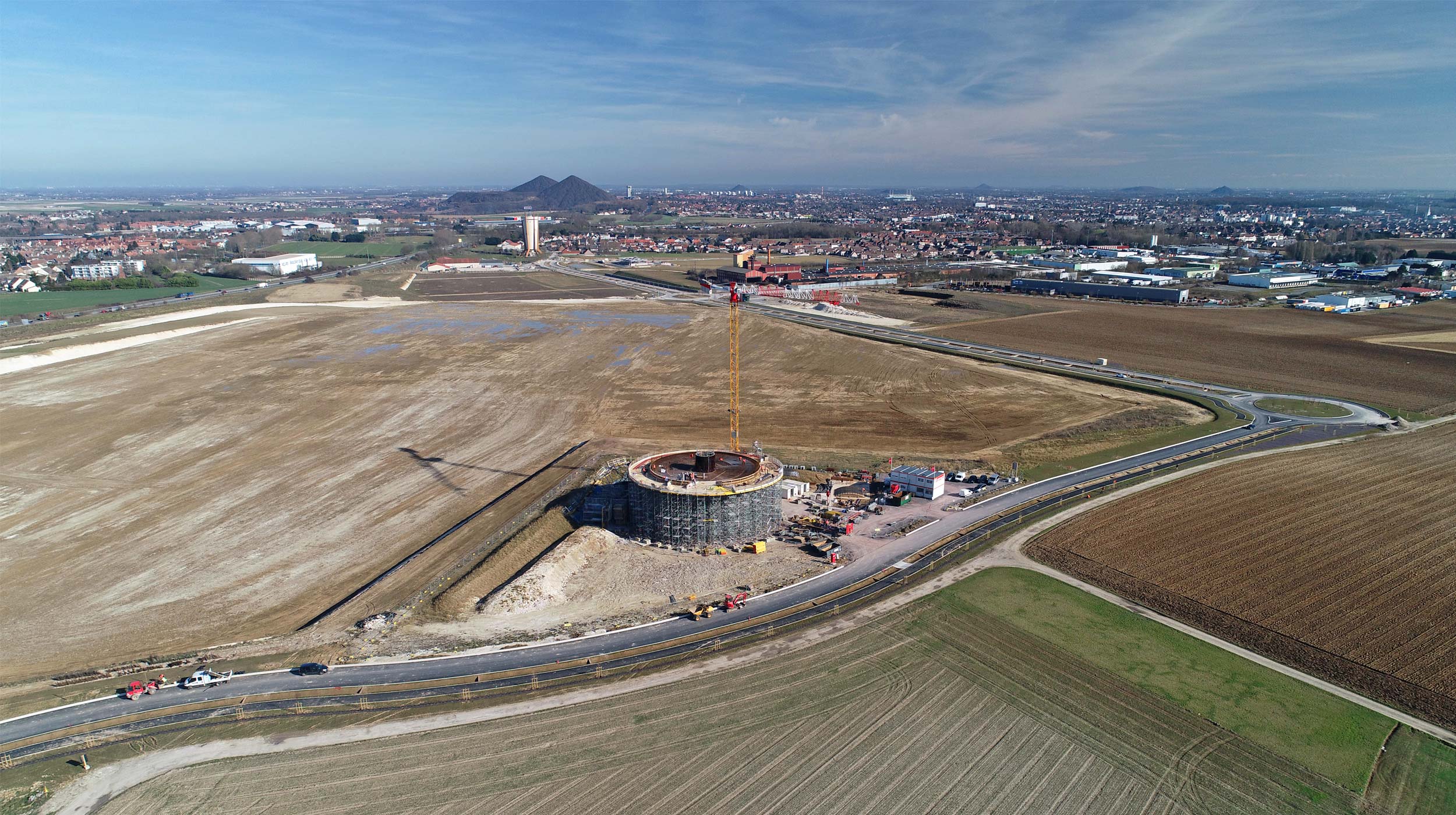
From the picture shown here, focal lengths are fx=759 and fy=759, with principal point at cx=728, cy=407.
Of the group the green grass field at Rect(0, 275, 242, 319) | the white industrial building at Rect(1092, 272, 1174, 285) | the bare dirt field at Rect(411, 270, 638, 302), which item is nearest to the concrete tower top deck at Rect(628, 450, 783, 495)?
the bare dirt field at Rect(411, 270, 638, 302)

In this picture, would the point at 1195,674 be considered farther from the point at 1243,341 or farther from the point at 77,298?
the point at 77,298

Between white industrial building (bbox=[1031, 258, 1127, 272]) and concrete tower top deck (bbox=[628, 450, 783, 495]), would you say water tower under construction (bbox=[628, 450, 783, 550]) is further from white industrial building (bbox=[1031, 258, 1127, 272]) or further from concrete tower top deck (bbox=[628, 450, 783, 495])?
white industrial building (bbox=[1031, 258, 1127, 272])

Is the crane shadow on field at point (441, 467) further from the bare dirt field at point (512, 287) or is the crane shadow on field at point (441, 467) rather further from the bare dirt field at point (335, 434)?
the bare dirt field at point (512, 287)

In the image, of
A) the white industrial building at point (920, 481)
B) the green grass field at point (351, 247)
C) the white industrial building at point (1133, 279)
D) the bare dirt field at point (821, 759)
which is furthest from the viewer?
the green grass field at point (351, 247)

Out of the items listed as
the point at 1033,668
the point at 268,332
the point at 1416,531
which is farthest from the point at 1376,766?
the point at 268,332

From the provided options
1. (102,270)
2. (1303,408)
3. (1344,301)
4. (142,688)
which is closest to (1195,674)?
(142,688)

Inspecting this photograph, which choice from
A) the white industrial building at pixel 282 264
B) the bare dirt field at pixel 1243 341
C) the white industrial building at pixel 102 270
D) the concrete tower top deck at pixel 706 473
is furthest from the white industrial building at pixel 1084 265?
the white industrial building at pixel 102 270
